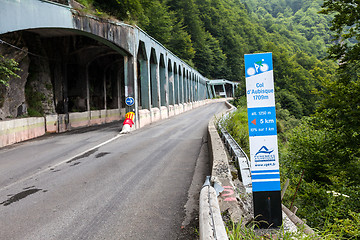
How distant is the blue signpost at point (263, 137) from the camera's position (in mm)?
3340

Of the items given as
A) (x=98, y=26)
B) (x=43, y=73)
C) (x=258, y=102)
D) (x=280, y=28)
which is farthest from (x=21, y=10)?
(x=280, y=28)

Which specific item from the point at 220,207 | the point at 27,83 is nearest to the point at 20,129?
the point at 27,83

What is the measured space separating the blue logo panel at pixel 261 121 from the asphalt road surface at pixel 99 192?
5.62 feet

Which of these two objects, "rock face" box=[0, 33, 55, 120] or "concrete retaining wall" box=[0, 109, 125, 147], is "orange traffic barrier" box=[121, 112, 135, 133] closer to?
"concrete retaining wall" box=[0, 109, 125, 147]

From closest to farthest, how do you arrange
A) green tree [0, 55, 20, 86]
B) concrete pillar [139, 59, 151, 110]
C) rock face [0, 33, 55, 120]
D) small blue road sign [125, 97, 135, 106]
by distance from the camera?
green tree [0, 55, 20, 86] → rock face [0, 33, 55, 120] → small blue road sign [125, 97, 135, 106] → concrete pillar [139, 59, 151, 110]

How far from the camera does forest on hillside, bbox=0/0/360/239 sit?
9.30m

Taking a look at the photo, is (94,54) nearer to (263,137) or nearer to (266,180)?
(263,137)

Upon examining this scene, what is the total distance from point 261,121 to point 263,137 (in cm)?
20

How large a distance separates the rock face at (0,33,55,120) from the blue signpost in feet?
→ 42.8

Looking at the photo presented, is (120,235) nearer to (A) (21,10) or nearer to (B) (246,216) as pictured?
(B) (246,216)

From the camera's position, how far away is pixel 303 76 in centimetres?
5288

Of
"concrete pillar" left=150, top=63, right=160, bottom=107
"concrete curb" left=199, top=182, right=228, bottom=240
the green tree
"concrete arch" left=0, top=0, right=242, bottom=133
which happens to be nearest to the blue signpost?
"concrete curb" left=199, top=182, right=228, bottom=240

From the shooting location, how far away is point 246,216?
3.57m

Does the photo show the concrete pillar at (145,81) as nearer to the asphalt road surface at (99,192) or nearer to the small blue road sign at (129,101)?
the small blue road sign at (129,101)
